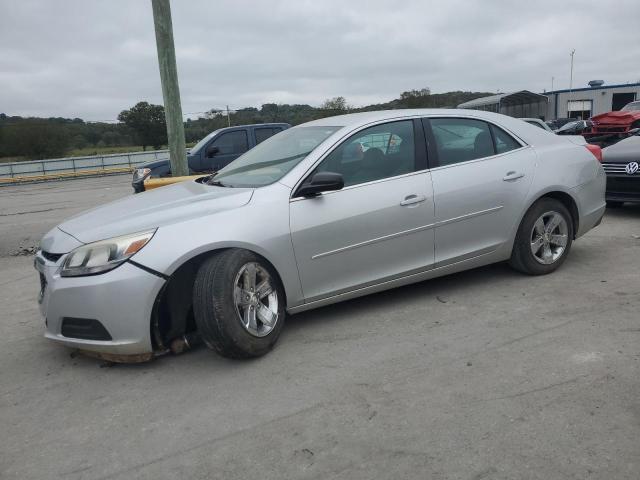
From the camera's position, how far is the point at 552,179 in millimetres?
4836

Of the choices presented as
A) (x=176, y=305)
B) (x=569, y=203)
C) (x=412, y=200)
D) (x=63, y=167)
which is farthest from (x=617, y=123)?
(x=63, y=167)

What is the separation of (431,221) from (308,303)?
1174 millimetres

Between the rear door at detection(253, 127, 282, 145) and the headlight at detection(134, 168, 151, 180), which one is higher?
the rear door at detection(253, 127, 282, 145)

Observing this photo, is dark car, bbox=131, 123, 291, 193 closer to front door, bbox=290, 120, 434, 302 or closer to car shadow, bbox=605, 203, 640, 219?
car shadow, bbox=605, 203, 640, 219

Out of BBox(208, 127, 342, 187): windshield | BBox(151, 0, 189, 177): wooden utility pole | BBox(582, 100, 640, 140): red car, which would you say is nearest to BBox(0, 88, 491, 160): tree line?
BBox(582, 100, 640, 140): red car

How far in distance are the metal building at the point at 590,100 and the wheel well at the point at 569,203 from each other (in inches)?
1761

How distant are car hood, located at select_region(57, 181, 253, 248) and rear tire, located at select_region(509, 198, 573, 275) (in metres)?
2.47

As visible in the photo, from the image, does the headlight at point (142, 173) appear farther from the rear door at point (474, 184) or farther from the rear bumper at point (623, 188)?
the rear bumper at point (623, 188)

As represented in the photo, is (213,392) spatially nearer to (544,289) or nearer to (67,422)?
(67,422)

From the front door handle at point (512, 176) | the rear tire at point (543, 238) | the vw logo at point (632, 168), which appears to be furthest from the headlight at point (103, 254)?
the vw logo at point (632, 168)

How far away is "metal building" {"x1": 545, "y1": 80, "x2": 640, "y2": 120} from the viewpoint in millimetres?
46375

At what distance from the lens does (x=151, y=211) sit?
380cm

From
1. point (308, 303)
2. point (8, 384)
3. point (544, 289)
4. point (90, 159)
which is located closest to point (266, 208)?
point (308, 303)

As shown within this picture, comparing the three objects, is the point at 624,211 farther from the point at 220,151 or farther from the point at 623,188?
the point at 220,151
